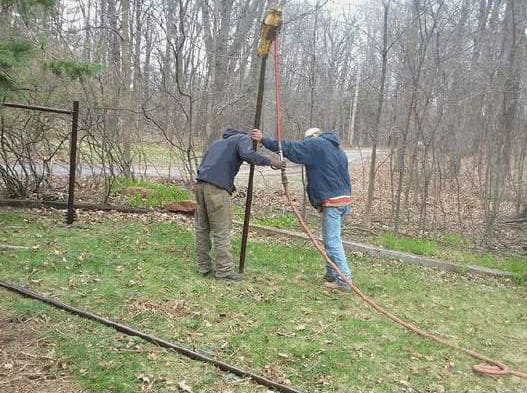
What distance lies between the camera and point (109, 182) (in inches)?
396

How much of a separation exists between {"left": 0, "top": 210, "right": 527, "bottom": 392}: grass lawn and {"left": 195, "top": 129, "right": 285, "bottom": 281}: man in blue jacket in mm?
378

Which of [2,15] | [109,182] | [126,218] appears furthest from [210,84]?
[2,15]

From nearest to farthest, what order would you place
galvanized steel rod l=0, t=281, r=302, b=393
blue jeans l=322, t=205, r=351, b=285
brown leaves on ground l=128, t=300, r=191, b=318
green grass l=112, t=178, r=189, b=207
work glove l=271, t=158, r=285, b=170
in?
galvanized steel rod l=0, t=281, r=302, b=393 < brown leaves on ground l=128, t=300, r=191, b=318 < work glove l=271, t=158, r=285, b=170 < blue jeans l=322, t=205, r=351, b=285 < green grass l=112, t=178, r=189, b=207

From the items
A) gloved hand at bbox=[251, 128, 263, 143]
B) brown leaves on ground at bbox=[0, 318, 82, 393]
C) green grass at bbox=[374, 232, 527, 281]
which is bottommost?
brown leaves on ground at bbox=[0, 318, 82, 393]

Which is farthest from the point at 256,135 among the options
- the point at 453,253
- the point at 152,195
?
the point at 152,195

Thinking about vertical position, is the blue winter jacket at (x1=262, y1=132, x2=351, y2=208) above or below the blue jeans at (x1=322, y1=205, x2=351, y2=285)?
above

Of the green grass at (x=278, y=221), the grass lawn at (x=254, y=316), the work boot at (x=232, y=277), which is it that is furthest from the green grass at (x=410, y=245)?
the work boot at (x=232, y=277)

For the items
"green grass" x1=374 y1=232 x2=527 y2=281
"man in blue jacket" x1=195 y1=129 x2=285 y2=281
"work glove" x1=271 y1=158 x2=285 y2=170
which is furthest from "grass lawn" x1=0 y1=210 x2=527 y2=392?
"work glove" x1=271 y1=158 x2=285 y2=170

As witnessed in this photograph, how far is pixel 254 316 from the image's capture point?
5.22m

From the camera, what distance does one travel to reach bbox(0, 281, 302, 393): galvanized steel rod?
3895 millimetres

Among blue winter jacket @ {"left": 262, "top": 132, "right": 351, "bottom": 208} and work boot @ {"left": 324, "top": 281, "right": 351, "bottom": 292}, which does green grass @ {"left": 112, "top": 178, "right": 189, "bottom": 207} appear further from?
work boot @ {"left": 324, "top": 281, "right": 351, "bottom": 292}

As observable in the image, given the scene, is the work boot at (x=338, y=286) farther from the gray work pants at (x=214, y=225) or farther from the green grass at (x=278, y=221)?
the green grass at (x=278, y=221)

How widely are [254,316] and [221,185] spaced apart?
5.27 feet

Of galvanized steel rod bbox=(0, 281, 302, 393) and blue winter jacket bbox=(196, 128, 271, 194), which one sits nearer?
galvanized steel rod bbox=(0, 281, 302, 393)
